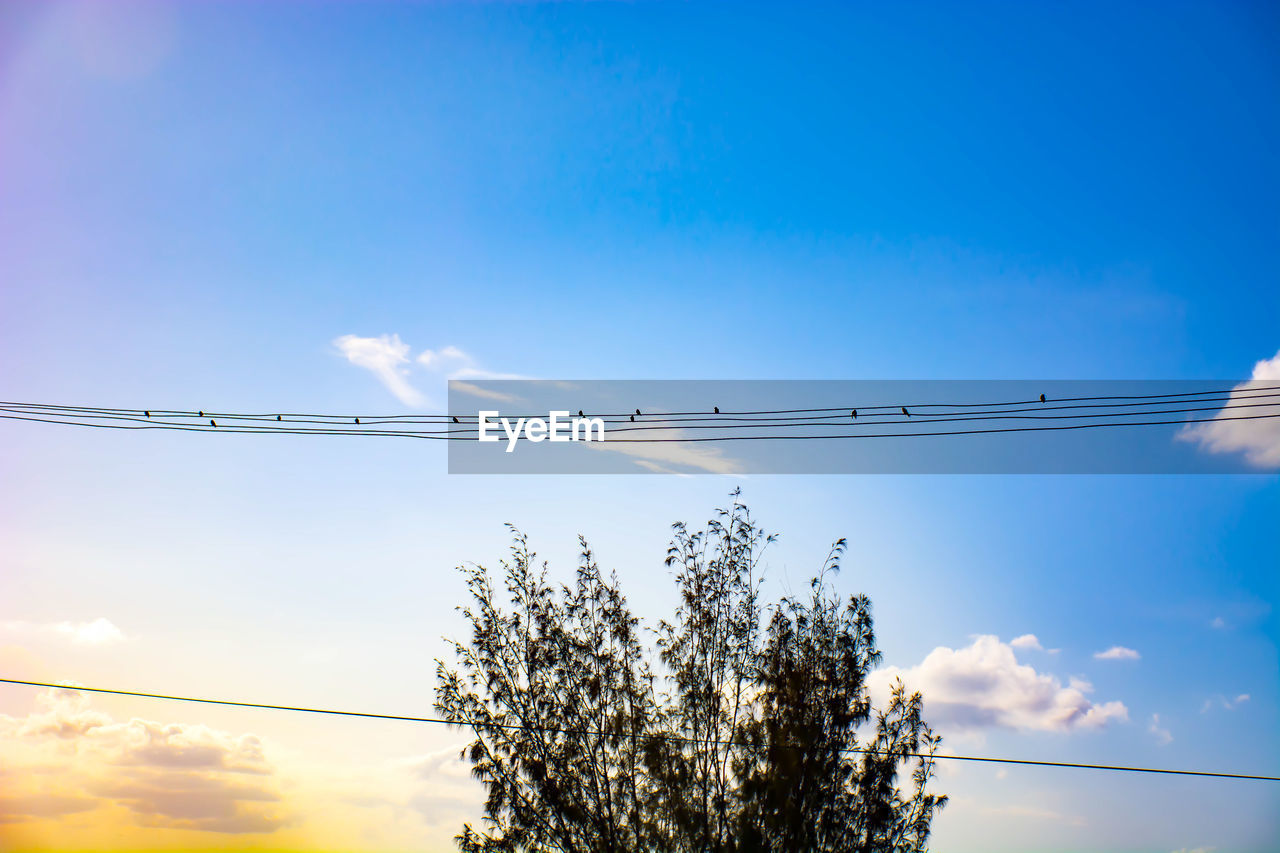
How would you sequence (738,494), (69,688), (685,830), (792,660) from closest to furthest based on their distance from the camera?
(69,688) < (685,830) < (792,660) < (738,494)

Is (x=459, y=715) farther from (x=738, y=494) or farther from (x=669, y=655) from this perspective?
(x=738, y=494)

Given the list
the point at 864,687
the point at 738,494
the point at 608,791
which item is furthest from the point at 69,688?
the point at 864,687

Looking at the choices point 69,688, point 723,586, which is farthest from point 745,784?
point 69,688

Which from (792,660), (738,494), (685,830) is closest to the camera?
(685,830)

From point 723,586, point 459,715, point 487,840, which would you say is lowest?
point 487,840

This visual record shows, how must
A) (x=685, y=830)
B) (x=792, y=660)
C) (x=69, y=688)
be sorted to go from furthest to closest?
(x=792, y=660), (x=685, y=830), (x=69, y=688)

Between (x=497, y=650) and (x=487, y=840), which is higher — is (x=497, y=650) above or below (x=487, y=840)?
above

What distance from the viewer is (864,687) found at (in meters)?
20.2

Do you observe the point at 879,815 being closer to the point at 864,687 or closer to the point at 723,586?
the point at 864,687

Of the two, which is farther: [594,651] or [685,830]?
[594,651]

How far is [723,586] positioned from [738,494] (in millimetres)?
2383

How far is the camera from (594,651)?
20.7m

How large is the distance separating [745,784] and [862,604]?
529cm

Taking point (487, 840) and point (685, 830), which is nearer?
point (685, 830)
